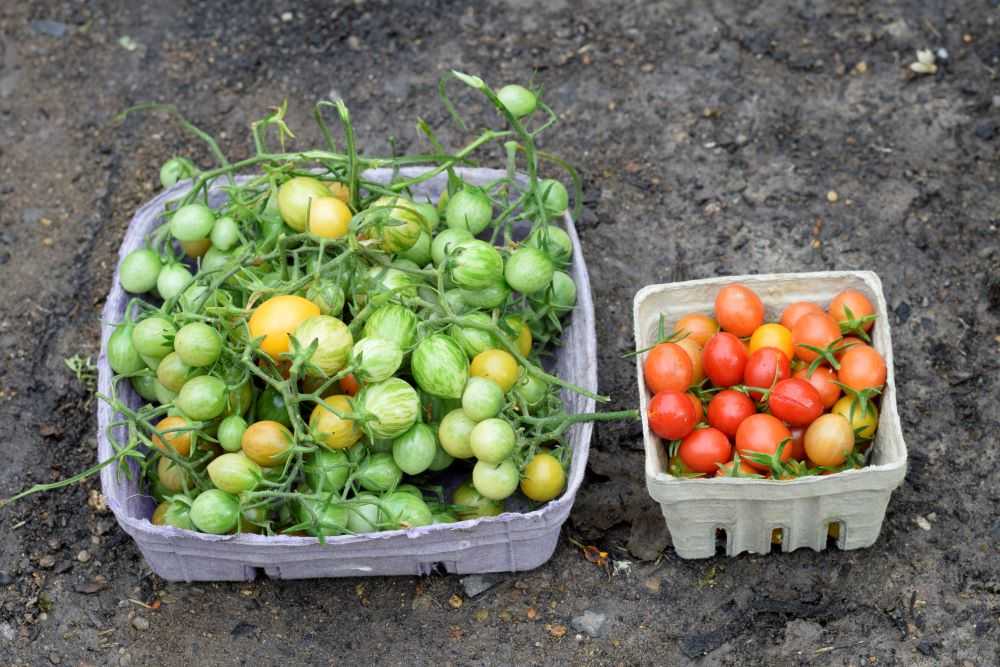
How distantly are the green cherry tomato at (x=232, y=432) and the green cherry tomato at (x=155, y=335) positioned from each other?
0.73 ft

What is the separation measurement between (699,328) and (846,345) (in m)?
0.34

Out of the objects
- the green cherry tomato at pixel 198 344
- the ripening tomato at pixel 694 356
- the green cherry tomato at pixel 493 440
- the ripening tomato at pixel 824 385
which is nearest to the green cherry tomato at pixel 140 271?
the green cherry tomato at pixel 198 344

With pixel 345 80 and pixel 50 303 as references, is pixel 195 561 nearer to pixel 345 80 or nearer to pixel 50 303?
pixel 50 303

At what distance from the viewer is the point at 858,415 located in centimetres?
244

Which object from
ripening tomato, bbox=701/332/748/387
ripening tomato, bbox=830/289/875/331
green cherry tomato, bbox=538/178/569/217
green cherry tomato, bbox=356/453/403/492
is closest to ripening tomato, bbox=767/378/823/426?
ripening tomato, bbox=701/332/748/387

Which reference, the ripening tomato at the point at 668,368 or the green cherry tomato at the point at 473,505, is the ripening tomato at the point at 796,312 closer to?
the ripening tomato at the point at 668,368

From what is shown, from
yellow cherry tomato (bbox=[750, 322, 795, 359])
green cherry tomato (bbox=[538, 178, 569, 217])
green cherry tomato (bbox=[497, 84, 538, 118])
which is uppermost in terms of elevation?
green cherry tomato (bbox=[497, 84, 538, 118])

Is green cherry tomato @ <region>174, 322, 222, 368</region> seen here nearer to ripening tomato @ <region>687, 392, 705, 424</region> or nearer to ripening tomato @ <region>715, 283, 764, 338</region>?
ripening tomato @ <region>687, 392, 705, 424</region>

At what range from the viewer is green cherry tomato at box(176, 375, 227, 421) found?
238 cm

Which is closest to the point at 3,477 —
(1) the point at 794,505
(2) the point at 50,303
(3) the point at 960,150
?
(2) the point at 50,303

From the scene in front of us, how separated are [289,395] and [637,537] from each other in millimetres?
951

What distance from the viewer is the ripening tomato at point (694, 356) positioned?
2578mm

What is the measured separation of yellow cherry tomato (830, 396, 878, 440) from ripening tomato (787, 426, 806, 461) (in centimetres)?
9

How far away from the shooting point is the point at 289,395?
2.30m
